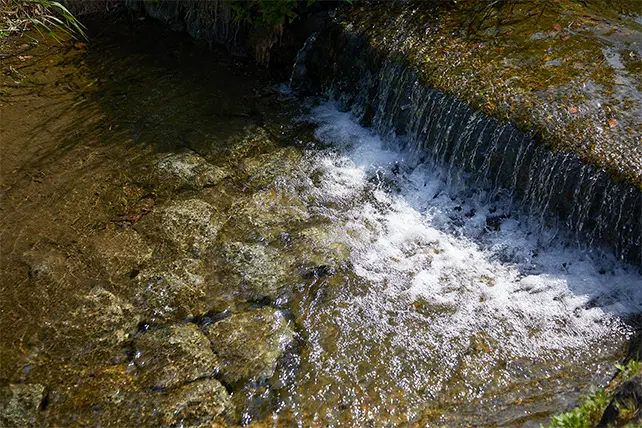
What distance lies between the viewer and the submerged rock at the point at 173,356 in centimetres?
373

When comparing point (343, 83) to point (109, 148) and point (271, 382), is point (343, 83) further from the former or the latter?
point (271, 382)

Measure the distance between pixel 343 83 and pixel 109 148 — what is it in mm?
2624

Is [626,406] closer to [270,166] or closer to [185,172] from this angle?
[270,166]

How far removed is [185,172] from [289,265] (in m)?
1.58

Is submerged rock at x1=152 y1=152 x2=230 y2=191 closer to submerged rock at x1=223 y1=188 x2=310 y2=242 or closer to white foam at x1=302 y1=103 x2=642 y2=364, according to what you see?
submerged rock at x1=223 y1=188 x2=310 y2=242

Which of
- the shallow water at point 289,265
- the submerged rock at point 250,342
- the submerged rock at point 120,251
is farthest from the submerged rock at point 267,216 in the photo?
the submerged rock at point 250,342

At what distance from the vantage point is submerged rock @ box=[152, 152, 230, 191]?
5266 mm

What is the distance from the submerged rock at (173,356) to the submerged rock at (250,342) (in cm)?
9

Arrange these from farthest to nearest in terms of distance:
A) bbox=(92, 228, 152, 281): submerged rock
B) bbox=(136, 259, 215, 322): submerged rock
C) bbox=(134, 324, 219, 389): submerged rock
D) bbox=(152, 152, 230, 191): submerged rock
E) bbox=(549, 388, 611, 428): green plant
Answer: bbox=(152, 152, 230, 191): submerged rock
bbox=(92, 228, 152, 281): submerged rock
bbox=(136, 259, 215, 322): submerged rock
bbox=(134, 324, 219, 389): submerged rock
bbox=(549, 388, 611, 428): green plant

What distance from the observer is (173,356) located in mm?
3855

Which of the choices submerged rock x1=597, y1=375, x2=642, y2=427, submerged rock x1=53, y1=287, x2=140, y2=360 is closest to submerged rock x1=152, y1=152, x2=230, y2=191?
submerged rock x1=53, y1=287, x2=140, y2=360

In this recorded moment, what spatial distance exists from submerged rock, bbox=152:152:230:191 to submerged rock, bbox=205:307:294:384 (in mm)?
1642

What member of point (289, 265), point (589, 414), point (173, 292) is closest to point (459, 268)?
point (289, 265)

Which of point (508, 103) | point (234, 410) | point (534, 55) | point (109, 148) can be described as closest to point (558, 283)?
point (508, 103)
